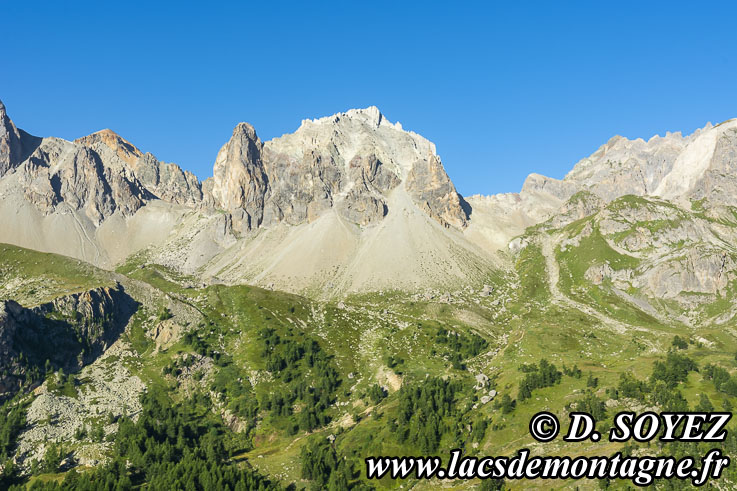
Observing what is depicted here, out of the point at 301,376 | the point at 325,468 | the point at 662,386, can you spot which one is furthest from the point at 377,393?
the point at 662,386

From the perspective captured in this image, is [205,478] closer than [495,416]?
Yes

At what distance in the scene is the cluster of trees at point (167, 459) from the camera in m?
113

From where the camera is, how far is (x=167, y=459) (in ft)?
414

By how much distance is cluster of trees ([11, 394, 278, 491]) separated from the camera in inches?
4446

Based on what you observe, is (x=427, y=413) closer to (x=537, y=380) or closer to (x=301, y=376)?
(x=537, y=380)

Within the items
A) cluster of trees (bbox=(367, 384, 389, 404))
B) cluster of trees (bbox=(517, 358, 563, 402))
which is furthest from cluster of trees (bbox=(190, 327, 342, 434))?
cluster of trees (bbox=(517, 358, 563, 402))

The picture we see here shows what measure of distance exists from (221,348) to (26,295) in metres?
67.3

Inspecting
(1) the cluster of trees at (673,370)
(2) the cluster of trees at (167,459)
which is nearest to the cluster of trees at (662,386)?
(1) the cluster of trees at (673,370)

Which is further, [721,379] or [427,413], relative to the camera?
[427,413]

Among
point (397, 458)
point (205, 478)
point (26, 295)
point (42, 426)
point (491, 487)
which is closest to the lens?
point (491, 487)

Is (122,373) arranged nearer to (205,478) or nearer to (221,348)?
(221,348)

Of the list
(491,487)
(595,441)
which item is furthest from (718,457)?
(491,487)

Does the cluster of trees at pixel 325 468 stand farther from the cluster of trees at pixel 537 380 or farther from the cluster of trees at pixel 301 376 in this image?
the cluster of trees at pixel 537 380

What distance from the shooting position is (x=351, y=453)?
12988 centimetres
